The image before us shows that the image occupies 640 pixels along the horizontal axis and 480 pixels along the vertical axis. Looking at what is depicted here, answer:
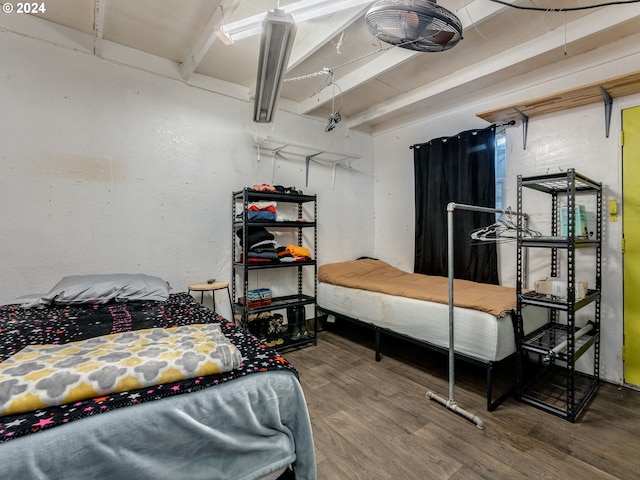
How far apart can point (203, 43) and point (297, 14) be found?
104cm

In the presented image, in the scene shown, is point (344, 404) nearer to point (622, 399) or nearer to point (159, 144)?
point (622, 399)

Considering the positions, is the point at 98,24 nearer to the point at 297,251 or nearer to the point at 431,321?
the point at 297,251

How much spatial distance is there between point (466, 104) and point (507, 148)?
68cm

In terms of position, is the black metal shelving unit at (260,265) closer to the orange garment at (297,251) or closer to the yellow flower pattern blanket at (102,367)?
the orange garment at (297,251)

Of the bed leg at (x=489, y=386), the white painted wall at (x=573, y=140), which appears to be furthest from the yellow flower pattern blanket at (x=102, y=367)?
the white painted wall at (x=573, y=140)

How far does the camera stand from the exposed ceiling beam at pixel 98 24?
191cm

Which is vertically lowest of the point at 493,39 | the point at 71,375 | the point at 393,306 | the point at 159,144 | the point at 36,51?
the point at 393,306

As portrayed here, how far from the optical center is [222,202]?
3.07 meters

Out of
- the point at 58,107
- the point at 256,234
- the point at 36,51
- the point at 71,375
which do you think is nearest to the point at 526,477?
the point at 71,375

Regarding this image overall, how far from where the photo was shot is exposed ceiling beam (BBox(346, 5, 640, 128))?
2.00 metres

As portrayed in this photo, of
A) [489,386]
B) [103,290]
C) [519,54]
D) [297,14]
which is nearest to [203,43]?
[297,14]

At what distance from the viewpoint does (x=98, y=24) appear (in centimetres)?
208

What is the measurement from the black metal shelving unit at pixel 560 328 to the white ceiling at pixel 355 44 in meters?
Answer: 1.05

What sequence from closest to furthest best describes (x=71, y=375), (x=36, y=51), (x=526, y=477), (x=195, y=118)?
(x=71, y=375)
(x=526, y=477)
(x=36, y=51)
(x=195, y=118)
